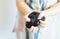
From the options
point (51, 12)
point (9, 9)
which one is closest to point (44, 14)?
point (51, 12)

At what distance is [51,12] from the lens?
35.1 inches

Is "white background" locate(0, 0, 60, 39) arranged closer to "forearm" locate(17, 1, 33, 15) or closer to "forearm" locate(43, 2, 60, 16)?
"forearm" locate(17, 1, 33, 15)

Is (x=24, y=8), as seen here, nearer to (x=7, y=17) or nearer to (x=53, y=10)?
Answer: (x=53, y=10)

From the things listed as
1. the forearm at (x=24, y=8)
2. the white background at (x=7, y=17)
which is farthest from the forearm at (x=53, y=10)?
the white background at (x=7, y=17)

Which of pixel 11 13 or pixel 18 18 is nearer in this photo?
pixel 18 18

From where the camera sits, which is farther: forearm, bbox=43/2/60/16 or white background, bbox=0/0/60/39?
white background, bbox=0/0/60/39

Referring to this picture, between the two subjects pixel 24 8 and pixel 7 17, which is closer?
pixel 24 8

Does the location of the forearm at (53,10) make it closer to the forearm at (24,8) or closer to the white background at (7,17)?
the forearm at (24,8)

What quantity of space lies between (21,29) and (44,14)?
208 mm

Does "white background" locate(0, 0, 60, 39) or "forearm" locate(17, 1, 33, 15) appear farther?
"white background" locate(0, 0, 60, 39)

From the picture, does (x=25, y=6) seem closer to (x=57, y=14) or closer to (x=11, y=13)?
(x=57, y=14)

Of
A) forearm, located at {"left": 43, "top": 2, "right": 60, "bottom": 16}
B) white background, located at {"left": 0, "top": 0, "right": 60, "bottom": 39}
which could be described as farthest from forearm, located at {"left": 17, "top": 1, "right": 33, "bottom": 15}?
white background, located at {"left": 0, "top": 0, "right": 60, "bottom": 39}

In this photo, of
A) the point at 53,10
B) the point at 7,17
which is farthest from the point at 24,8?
the point at 7,17

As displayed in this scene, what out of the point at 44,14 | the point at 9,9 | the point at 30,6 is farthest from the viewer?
the point at 9,9
